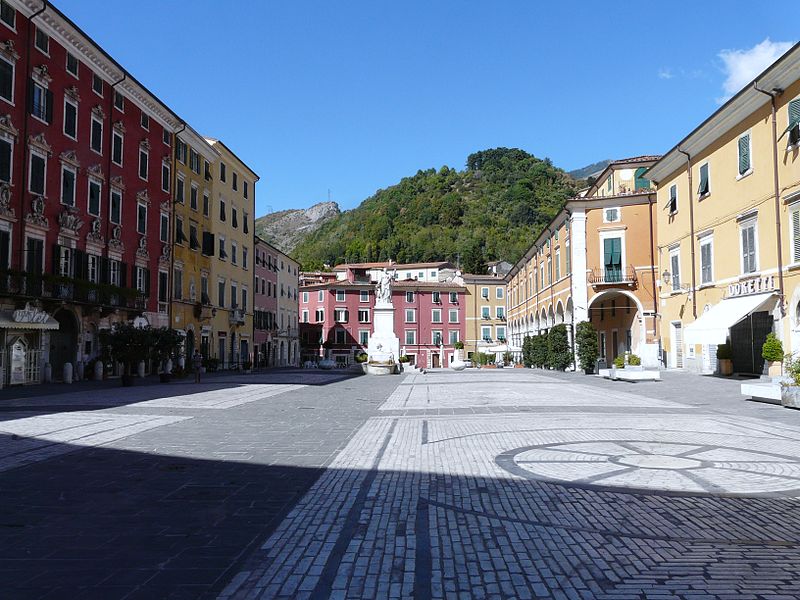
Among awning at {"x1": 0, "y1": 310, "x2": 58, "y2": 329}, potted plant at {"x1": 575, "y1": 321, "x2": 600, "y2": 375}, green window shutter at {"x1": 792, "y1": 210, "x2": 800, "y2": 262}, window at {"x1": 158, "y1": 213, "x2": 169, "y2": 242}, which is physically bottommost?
potted plant at {"x1": 575, "y1": 321, "x2": 600, "y2": 375}

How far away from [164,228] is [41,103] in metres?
12.8

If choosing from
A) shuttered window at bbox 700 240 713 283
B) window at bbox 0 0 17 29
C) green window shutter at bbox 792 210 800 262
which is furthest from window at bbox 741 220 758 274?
window at bbox 0 0 17 29

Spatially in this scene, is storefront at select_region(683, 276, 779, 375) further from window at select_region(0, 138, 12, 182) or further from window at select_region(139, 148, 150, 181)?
window at select_region(139, 148, 150, 181)

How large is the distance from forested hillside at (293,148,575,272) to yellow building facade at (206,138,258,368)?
54774 mm

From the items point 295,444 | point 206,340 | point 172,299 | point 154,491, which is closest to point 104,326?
point 172,299

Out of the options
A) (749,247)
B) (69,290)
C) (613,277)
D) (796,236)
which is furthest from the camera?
(613,277)

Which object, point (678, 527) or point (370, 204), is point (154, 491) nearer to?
point (678, 527)

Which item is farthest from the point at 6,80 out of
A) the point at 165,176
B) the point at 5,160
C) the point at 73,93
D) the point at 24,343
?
the point at 165,176

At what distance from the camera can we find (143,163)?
3700 cm

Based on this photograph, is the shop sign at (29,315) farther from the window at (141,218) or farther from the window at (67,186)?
the window at (141,218)

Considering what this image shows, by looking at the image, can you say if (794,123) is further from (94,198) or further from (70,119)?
(94,198)

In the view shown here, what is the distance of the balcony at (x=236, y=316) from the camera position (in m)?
50.3

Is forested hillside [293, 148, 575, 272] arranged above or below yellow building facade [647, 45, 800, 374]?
above

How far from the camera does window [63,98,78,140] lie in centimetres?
2930
